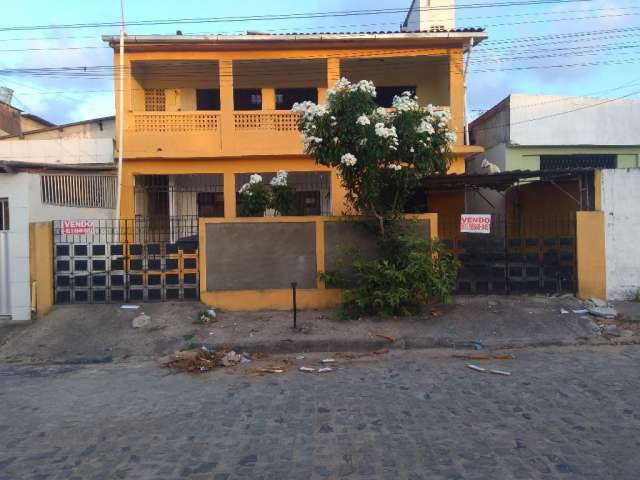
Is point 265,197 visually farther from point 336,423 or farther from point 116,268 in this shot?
point 336,423

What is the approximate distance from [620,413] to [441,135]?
4.85 metres

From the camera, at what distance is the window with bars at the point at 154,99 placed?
1553cm

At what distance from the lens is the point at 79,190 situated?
456 inches

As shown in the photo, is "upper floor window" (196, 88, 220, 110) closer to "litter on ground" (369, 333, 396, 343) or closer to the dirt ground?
the dirt ground

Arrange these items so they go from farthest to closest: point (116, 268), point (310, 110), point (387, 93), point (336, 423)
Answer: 1. point (387, 93)
2. point (116, 268)
3. point (310, 110)
4. point (336, 423)

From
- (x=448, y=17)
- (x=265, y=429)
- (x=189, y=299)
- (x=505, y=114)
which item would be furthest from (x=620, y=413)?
(x=448, y=17)

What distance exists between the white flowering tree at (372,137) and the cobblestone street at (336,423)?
2.99m

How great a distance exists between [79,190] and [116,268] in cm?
285

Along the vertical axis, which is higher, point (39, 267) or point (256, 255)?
point (256, 255)

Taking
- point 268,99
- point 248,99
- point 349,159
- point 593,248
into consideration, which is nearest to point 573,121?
point 593,248

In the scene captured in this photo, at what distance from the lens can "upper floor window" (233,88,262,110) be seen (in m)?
15.8

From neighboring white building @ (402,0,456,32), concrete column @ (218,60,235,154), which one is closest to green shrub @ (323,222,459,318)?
concrete column @ (218,60,235,154)

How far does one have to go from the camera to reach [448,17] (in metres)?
15.4

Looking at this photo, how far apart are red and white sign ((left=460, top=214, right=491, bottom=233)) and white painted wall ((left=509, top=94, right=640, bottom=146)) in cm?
617
